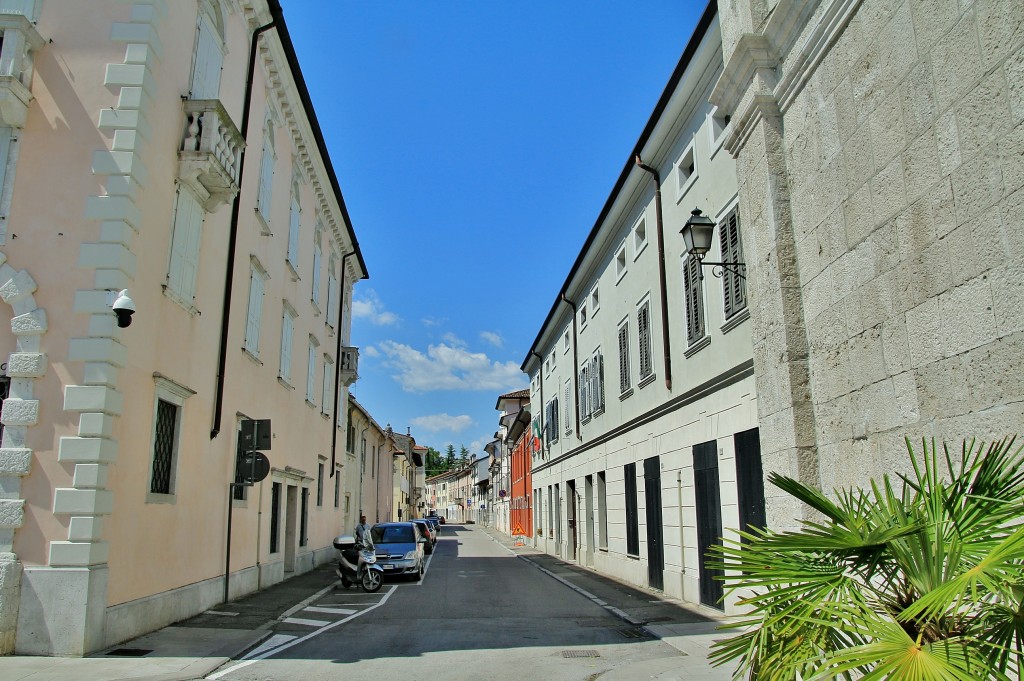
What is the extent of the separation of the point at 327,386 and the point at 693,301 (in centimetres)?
1615

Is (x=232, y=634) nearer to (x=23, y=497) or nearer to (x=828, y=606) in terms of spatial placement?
(x=23, y=497)

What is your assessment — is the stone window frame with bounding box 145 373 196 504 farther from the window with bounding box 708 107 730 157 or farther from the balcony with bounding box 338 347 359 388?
the balcony with bounding box 338 347 359 388

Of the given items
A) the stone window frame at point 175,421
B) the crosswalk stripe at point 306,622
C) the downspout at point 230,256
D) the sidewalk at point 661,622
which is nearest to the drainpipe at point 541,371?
the sidewalk at point 661,622

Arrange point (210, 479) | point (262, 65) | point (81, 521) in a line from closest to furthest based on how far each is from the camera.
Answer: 1. point (81, 521)
2. point (210, 479)
3. point (262, 65)

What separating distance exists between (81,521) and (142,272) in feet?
11.3

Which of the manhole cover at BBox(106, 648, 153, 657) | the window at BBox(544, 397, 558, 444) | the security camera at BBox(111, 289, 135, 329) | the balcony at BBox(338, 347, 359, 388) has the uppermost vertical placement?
the balcony at BBox(338, 347, 359, 388)

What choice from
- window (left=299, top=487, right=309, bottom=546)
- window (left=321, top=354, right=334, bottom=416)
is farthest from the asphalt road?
window (left=321, top=354, right=334, bottom=416)

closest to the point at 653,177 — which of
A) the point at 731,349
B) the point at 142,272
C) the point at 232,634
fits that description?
the point at 731,349

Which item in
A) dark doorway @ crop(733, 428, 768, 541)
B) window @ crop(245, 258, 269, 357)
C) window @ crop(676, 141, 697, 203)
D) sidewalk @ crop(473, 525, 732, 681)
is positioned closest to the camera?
sidewalk @ crop(473, 525, 732, 681)

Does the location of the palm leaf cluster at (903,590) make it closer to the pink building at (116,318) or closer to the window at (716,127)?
the pink building at (116,318)

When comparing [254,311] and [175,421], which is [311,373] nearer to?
[254,311]

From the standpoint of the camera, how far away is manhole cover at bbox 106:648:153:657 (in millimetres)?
8797

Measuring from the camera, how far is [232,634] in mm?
10492

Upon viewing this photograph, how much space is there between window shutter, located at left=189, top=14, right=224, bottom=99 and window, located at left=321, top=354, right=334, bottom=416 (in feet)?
44.7
